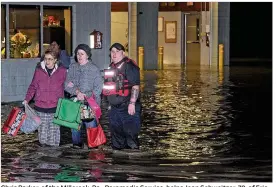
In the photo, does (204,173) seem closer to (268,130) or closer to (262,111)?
(268,130)

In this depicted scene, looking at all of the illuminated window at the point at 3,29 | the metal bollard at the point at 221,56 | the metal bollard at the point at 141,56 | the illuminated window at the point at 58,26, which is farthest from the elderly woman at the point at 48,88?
the metal bollard at the point at 221,56

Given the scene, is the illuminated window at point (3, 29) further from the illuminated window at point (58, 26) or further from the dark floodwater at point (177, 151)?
the dark floodwater at point (177, 151)

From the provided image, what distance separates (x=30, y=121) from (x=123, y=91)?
152 cm

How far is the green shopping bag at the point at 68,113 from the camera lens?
12070 millimetres

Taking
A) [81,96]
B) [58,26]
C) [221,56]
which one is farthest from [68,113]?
[221,56]

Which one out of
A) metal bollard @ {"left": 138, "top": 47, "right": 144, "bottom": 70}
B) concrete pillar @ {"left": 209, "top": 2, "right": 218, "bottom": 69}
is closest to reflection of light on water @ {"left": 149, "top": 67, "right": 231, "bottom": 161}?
metal bollard @ {"left": 138, "top": 47, "right": 144, "bottom": 70}

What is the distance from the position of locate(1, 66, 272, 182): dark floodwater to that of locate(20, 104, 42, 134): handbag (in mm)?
344

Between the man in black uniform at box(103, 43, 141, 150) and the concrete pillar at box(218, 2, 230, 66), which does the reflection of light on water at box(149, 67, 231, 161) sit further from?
the concrete pillar at box(218, 2, 230, 66)

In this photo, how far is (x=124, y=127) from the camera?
1212cm

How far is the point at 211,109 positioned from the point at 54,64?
653 centimetres

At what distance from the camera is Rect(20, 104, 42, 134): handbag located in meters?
12.3

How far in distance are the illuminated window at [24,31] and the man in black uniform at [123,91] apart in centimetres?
812

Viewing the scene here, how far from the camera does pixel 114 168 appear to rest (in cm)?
1084

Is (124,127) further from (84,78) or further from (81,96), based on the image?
(84,78)
